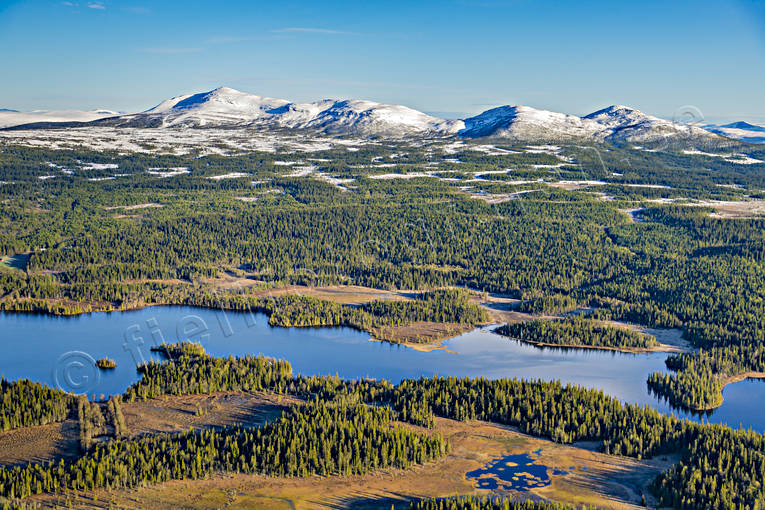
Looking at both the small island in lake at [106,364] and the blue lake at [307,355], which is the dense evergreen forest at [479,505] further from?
the small island in lake at [106,364]

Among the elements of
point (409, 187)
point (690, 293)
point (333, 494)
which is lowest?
point (333, 494)

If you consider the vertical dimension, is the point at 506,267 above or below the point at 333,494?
above

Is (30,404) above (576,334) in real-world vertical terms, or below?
below

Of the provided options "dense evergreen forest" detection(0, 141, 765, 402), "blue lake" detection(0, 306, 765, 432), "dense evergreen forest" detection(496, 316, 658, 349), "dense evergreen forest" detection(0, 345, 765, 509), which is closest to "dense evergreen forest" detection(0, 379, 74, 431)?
"dense evergreen forest" detection(0, 345, 765, 509)

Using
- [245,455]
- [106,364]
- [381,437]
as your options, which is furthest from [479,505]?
[106,364]

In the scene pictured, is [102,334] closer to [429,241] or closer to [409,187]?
[429,241]

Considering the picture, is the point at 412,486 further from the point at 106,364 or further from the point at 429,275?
the point at 429,275


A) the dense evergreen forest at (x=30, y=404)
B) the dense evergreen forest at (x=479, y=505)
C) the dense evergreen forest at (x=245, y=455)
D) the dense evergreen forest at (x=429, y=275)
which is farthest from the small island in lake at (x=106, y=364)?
the dense evergreen forest at (x=479, y=505)

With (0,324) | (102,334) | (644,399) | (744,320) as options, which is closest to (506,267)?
(744,320)

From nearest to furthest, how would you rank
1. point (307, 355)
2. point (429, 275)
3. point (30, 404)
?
point (30, 404)
point (307, 355)
point (429, 275)
